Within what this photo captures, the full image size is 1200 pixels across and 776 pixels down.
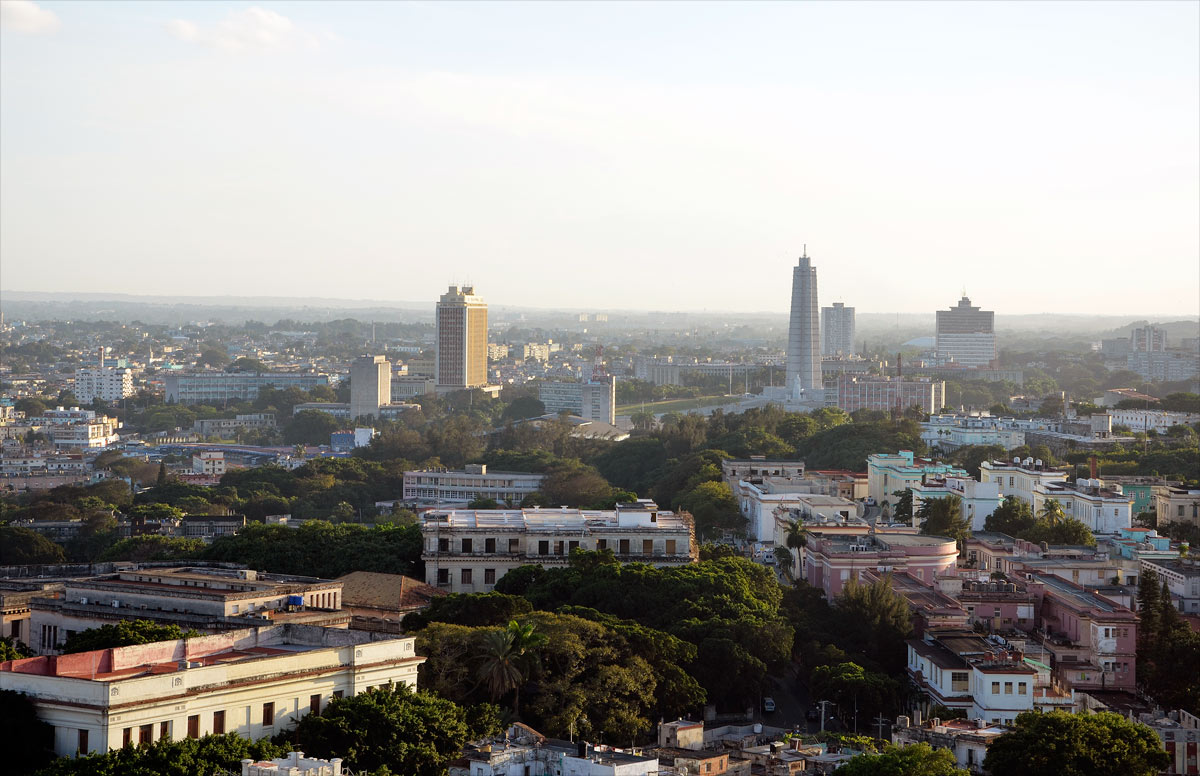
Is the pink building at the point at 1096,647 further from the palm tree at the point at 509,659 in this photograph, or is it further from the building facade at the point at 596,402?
the building facade at the point at 596,402

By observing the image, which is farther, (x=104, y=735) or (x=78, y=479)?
(x=78, y=479)

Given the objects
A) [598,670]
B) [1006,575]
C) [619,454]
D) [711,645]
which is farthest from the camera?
[619,454]

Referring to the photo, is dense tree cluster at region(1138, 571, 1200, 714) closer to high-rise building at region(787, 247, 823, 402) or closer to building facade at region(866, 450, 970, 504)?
building facade at region(866, 450, 970, 504)

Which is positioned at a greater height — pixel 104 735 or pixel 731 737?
pixel 104 735

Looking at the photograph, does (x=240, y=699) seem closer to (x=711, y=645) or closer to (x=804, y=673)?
(x=711, y=645)

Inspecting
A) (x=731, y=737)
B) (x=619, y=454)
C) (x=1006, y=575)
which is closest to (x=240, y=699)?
(x=731, y=737)

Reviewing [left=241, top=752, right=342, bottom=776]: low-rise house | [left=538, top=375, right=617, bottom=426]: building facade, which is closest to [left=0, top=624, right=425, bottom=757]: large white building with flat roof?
[left=241, top=752, right=342, bottom=776]: low-rise house

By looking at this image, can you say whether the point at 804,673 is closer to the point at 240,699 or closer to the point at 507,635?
the point at 507,635

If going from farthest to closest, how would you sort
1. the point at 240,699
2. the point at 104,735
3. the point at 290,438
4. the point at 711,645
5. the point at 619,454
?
the point at 290,438 → the point at 619,454 → the point at 711,645 → the point at 240,699 → the point at 104,735
